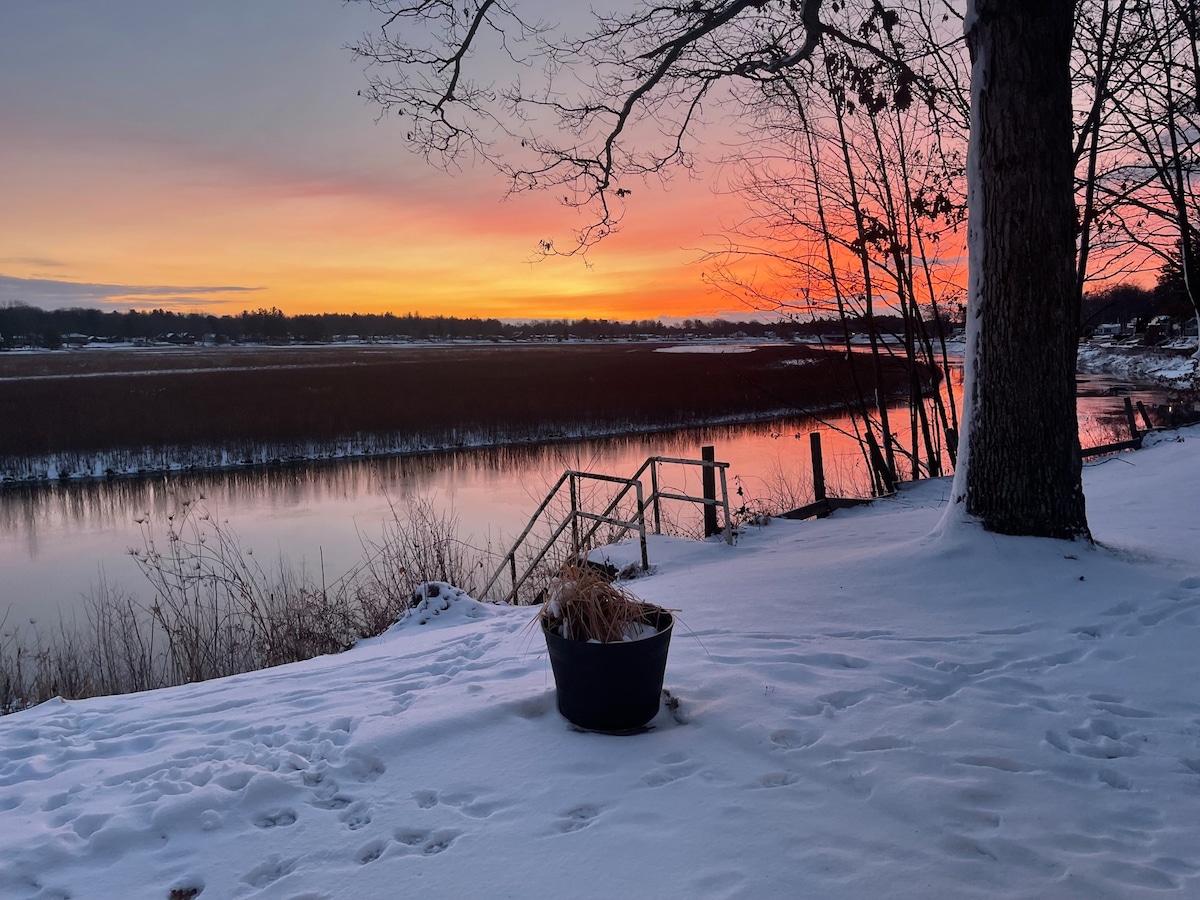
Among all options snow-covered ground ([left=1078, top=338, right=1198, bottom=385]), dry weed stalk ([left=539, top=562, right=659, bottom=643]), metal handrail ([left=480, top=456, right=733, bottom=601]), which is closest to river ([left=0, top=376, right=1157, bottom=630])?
metal handrail ([left=480, top=456, right=733, bottom=601])

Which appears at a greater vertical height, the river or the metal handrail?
the metal handrail

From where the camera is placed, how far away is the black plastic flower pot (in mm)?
3559

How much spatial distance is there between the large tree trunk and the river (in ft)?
26.5

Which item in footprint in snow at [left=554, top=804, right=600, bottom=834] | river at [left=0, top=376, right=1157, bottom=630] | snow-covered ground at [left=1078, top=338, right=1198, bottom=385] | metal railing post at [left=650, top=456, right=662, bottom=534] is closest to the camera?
footprint in snow at [left=554, top=804, right=600, bottom=834]

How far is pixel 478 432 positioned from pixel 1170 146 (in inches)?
989

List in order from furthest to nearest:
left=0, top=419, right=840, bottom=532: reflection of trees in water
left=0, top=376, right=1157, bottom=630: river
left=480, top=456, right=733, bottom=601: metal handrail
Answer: left=0, top=419, right=840, bottom=532: reflection of trees in water < left=0, top=376, right=1157, bottom=630: river < left=480, top=456, right=733, bottom=601: metal handrail

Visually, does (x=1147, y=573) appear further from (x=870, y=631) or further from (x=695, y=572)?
(x=695, y=572)

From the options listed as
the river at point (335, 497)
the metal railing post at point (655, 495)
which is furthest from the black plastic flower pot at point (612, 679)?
the river at point (335, 497)

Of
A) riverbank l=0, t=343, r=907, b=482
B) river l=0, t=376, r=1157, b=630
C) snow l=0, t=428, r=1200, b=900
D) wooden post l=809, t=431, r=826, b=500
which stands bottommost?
river l=0, t=376, r=1157, b=630

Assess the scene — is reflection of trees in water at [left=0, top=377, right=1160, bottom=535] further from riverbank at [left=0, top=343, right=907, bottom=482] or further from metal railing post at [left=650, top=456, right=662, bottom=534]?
metal railing post at [left=650, top=456, right=662, bottom=534]

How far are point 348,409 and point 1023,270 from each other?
117 feet

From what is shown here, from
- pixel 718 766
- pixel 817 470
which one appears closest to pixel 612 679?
pixel 718 766

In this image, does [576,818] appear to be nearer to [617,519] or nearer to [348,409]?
[617,519]

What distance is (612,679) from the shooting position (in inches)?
141
